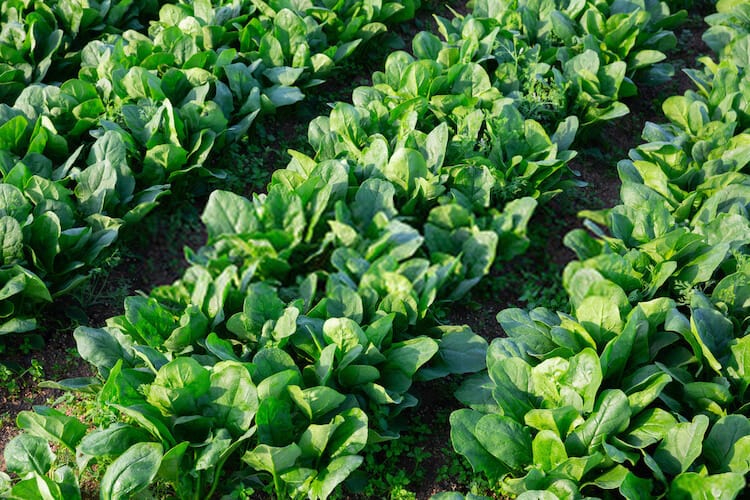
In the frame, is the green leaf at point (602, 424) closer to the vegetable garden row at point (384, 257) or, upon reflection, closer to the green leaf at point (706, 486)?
the vegetable garden row at point (384, 257)

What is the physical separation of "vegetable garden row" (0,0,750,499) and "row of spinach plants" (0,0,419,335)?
0.02 meters

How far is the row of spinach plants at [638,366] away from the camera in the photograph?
3490mm

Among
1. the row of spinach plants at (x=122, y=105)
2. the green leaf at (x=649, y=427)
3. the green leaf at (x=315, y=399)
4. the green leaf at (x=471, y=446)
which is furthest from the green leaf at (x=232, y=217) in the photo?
the green leaf at (x=649, y=427)

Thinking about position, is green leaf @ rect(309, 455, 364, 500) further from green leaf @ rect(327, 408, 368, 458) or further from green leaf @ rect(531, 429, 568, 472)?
green leaf @ rect(531, 429, 568, 472)

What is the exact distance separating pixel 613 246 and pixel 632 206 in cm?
34

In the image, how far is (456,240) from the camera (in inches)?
189

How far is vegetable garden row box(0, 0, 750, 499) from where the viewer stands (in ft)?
11.6

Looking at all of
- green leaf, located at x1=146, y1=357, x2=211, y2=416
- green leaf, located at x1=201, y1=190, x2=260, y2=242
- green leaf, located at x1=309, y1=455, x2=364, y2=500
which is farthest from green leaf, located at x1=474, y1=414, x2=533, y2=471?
green leaf, located at x1=201, y1=190, x2=260, y2=242

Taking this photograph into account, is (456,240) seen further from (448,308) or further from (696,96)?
(696,96)

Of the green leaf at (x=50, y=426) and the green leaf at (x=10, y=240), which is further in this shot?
the green leaf at (x=10, y=240)

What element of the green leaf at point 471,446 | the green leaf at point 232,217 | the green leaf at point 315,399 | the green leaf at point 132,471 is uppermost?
the green leaf at point 232,217

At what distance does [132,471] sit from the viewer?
10.9 ft

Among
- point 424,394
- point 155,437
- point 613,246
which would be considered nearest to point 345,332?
A: point 424,394

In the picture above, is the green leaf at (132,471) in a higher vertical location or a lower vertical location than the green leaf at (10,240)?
lower
